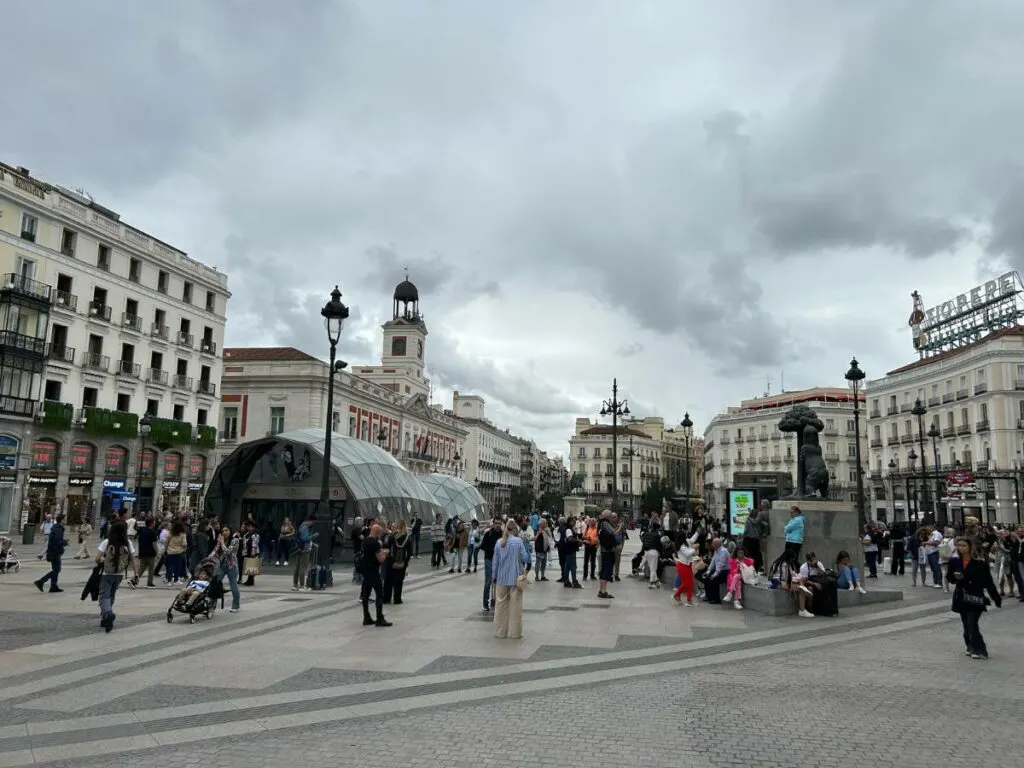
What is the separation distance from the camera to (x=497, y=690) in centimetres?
776

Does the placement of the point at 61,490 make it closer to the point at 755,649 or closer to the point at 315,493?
the point at 315,493

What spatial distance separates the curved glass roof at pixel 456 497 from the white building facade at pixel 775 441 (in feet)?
135

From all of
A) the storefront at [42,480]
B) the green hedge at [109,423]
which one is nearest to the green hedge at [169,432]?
the green hedge at [109,423]

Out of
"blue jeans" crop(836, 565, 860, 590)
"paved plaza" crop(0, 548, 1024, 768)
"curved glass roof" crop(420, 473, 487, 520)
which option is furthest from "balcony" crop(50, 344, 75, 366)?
"blue jeans" crop(836, 565, 860, 590)

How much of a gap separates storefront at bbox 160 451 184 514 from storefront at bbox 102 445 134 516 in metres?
3.46

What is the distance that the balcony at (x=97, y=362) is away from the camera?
41406 millimetres

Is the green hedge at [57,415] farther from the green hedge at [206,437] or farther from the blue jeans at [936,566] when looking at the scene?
the blue jeans at [936,566]

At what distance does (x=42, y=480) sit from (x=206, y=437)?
12.4 m

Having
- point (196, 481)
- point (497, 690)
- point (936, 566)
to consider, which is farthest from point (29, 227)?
point (936, 566)

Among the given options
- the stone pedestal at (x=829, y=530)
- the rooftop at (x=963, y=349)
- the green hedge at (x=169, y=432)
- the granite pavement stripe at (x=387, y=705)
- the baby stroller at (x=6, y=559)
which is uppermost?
the rooftop at (x=963, y=349)

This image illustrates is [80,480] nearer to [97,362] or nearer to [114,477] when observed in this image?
[114,477]

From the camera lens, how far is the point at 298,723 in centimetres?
655

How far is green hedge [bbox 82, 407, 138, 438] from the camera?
40.5m

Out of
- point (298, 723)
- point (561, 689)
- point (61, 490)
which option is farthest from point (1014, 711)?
point (61, 490)
